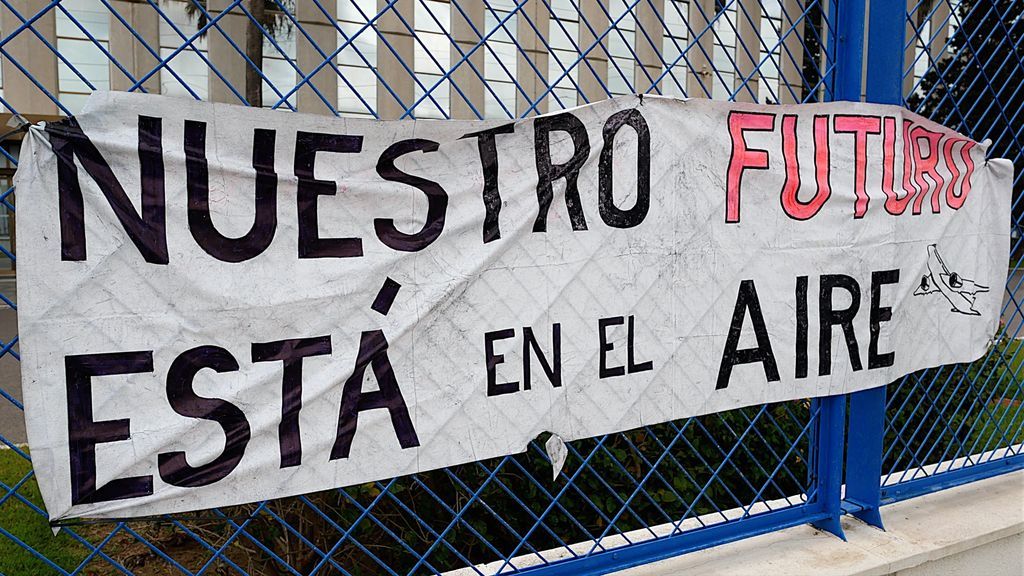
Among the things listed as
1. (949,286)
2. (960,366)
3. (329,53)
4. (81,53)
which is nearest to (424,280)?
(949,286)

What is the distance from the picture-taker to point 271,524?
2.84 meters

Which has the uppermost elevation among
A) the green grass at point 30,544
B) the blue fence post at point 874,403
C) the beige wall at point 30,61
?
the beige wall at point 30,61

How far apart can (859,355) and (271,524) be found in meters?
2.07

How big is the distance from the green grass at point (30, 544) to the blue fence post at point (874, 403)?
9.92 ft

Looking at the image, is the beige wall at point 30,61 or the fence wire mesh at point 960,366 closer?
the fence wire mesh at point 960,366

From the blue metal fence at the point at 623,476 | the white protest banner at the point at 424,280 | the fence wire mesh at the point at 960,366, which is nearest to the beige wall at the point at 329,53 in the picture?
the fence wire mesh at the point at 960,366

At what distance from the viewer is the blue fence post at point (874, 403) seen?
8.96ft

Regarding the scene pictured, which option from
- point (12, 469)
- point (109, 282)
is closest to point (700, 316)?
point (109, 282)

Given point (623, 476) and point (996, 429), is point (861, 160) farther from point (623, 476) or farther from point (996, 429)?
point (996, 429)

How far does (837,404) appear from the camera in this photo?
277 cm

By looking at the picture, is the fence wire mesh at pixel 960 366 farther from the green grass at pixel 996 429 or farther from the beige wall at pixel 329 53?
the beige wall at pixel 329 53

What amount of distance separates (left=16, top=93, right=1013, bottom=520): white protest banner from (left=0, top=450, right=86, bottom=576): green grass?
1.78 metres

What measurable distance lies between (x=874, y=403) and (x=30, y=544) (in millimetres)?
3443

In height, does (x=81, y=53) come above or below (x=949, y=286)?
above
